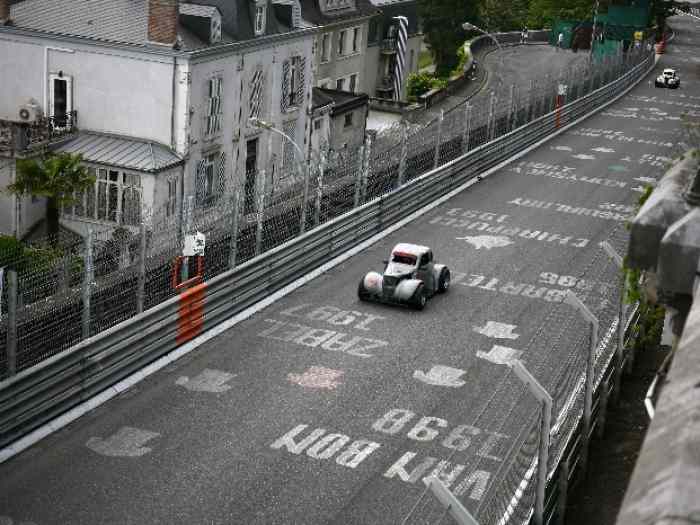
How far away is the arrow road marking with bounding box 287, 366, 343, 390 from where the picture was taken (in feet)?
64.5

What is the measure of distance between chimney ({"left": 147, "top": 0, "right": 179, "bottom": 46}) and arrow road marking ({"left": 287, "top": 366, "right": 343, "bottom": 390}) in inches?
1029

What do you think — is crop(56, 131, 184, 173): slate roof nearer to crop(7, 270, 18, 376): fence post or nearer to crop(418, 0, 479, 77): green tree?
crop(7, 270, 18, 376): fence post

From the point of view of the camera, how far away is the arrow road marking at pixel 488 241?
29906 millimetres

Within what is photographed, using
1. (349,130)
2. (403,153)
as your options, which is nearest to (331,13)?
Answer: (349,130)

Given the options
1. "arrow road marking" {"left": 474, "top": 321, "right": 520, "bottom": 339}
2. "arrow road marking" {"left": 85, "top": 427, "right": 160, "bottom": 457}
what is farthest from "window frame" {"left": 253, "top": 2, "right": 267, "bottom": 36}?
"arrow road marking" {"left": 85, "top": 427, "right": 160, "bottom": 457}

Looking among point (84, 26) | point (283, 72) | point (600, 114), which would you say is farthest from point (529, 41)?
point (84, 26)

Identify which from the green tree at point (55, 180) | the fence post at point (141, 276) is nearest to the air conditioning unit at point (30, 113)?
the green tree at point (55, 180)

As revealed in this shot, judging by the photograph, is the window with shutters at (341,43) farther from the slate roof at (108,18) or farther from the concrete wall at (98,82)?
the concrete wall at (98,82)

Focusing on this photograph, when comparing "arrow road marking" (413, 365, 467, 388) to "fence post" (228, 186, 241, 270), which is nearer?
"arrow road marking" (413, 365, 467, 388)

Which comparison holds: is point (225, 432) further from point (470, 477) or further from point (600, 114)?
point (600, 114)

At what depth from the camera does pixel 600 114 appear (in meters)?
57.4

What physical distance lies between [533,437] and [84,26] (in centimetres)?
3613

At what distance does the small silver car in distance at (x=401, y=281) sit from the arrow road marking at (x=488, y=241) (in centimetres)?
596

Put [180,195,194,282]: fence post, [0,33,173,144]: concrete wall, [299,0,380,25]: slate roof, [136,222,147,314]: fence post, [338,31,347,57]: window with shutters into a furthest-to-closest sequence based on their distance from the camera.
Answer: [338,31,347,57]: window with shutters → [299,0,380,25]: slate roof → [0,33,173,144]: concrete wall → [180,195,194,282]: fence post → [136,222,147,314]: fence post
